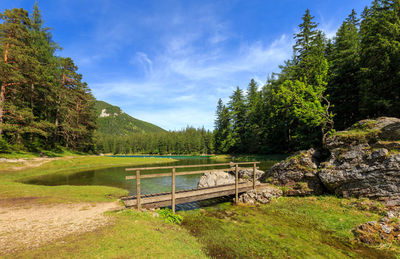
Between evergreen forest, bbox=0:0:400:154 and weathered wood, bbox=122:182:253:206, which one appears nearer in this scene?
weathered wood, bbox=122:182:253:206

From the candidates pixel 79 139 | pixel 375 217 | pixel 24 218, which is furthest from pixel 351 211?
pixel 79 139

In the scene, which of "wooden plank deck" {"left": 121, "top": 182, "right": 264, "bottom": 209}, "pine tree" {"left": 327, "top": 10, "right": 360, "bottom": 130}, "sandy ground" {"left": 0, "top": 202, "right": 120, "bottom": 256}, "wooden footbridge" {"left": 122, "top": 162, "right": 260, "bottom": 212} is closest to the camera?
Result: "sandy ground" {"left": 0, "top": 202, "right": 120, "bottom": 256}

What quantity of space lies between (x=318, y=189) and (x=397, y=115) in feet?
59.8

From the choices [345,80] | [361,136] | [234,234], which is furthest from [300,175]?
[345,80]

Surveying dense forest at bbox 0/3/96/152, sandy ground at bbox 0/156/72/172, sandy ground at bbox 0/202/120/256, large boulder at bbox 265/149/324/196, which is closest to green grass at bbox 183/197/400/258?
large boulder at bbox 265/149/324/196

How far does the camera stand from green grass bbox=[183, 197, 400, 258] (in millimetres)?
6812

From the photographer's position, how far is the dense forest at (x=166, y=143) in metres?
105

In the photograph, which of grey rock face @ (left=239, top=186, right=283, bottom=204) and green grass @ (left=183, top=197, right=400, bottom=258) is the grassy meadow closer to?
green grass @ (left=183, top=197, right=400, bottom=258)

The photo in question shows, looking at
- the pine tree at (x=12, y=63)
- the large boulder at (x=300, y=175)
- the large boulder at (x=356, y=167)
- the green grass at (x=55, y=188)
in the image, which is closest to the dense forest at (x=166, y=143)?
the green grass at (x=55, y=188)

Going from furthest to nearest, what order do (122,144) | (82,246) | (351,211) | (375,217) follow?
(122,144) < (351,211) < (375,217) < (82,246)

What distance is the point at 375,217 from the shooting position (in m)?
9.55

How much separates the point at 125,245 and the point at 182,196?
669 cm

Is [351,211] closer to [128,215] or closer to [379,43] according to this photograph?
[128,215]

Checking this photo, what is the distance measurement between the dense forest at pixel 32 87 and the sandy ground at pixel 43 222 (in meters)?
27.0
